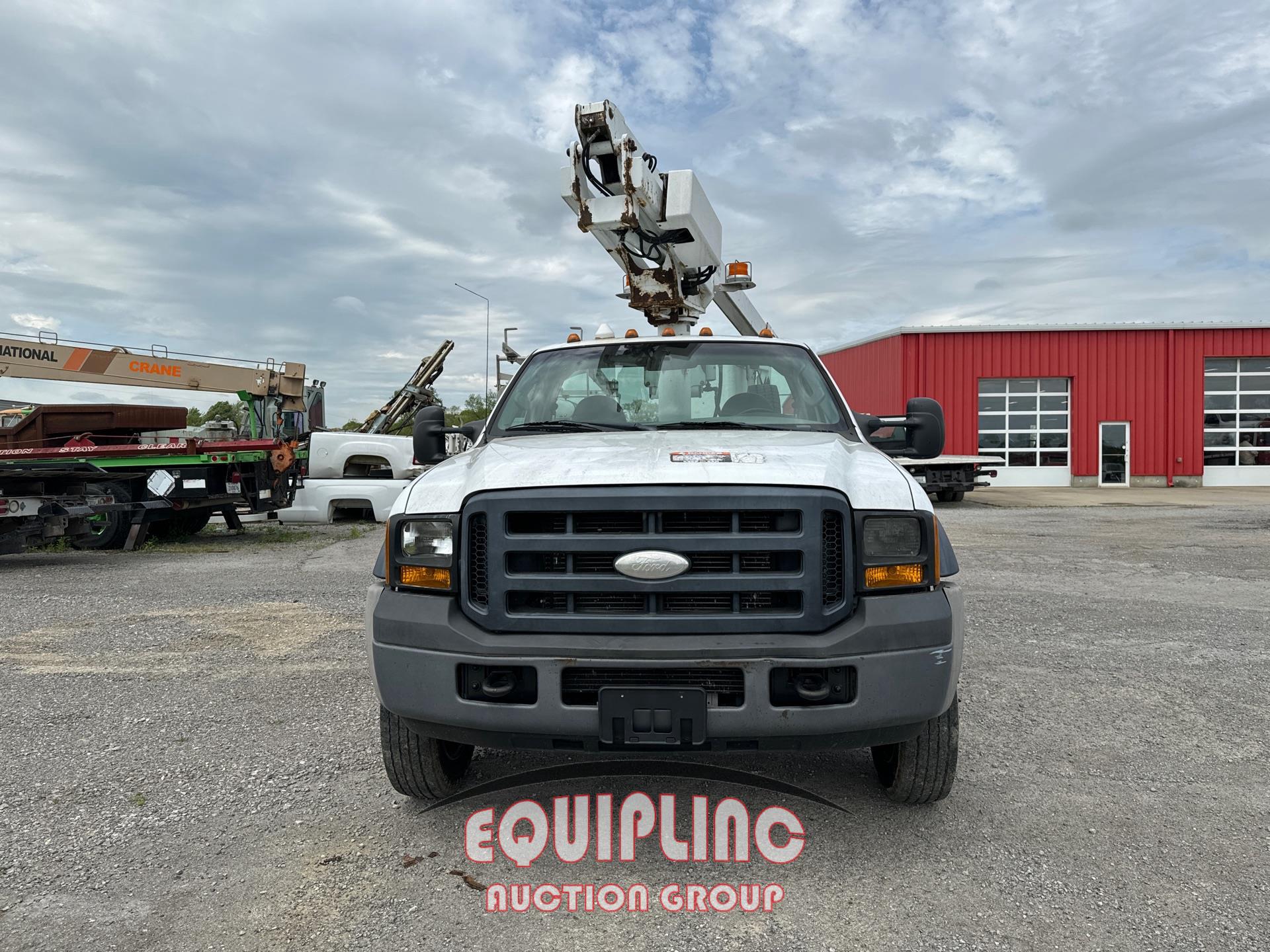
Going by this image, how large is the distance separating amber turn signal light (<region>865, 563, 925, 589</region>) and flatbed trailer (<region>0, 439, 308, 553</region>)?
9460 mm

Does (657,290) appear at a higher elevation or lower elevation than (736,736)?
higher

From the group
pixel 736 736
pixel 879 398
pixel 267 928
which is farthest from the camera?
pixel 879 398

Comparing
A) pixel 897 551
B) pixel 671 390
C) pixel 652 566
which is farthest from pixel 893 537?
pixel 671 390

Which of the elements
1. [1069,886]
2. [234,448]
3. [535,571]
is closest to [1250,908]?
[1069,886]

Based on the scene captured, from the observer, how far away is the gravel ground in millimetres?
2455

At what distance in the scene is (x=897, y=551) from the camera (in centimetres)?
277

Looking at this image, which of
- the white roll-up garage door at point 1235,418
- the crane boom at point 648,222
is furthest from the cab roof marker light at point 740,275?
the white roll-up garage door at point 1235,418

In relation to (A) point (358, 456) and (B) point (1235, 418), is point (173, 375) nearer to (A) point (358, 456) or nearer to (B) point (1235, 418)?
(A) point (358, 456)

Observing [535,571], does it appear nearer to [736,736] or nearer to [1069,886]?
[736,736]

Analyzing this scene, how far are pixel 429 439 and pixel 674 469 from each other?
6.07 ft

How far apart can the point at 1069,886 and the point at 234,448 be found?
10.5 m

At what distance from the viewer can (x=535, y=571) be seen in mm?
2752

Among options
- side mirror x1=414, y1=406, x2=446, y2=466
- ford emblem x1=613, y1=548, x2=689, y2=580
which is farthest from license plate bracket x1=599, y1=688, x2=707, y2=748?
side mirror x1=414, y1=406, x2=446, y2=466

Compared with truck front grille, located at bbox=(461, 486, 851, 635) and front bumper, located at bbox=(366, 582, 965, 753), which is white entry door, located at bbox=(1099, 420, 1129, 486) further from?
truck front grille, located at bbox=(461, 486, 851, 635)
